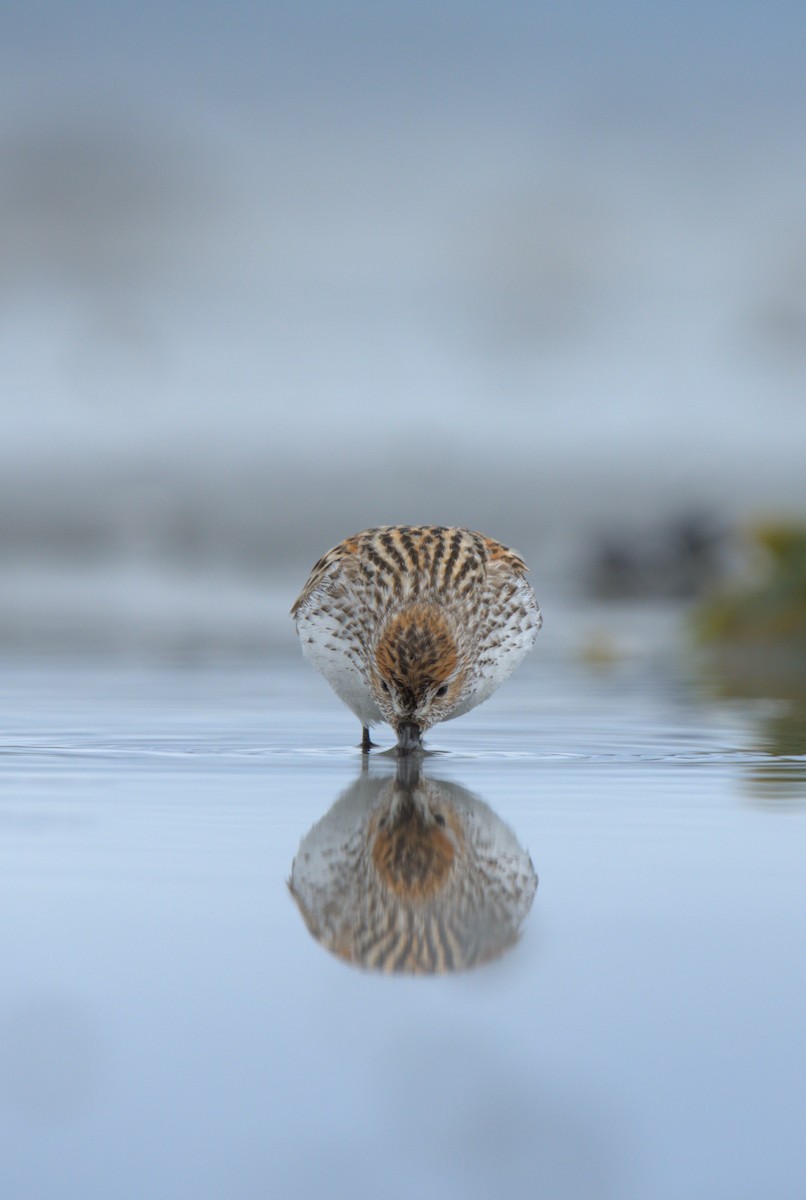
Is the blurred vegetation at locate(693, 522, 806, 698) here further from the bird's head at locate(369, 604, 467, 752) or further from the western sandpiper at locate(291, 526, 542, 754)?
the bird's head at locate(369, 604, 467, 752)

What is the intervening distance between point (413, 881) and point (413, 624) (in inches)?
127

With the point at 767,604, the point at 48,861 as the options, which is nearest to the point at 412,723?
the point at 48,861

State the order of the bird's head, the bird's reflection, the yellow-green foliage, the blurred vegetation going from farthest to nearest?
the yellow-green foliage, the blurred vegetation, the bird's head, the bird's reflection

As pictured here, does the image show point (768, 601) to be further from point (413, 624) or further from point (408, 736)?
point (408, 736)

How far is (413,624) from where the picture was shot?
302 inches

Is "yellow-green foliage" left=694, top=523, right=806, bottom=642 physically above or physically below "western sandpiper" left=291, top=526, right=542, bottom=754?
above

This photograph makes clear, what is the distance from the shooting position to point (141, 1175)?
2666 mm

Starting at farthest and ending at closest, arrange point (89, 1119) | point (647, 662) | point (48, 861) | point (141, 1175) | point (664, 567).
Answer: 1. point (664, 567)
2. point (647, 662)
3. point (48, 861)
4. point (89, 1119)
5. point (141, 1175)

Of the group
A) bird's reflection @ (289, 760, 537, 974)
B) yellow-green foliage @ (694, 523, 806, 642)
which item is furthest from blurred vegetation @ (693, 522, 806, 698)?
bird's reflection @ (289, 760, 537, 974)

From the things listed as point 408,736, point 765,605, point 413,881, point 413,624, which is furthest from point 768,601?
point 413,881

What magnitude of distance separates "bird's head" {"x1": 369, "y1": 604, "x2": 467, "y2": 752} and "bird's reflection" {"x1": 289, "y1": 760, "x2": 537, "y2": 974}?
1.29 meters

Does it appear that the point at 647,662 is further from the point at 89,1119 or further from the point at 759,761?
the point at 89,1119

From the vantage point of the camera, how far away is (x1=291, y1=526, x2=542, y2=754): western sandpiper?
7531 millimetres

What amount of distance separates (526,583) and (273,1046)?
5.83 metres
